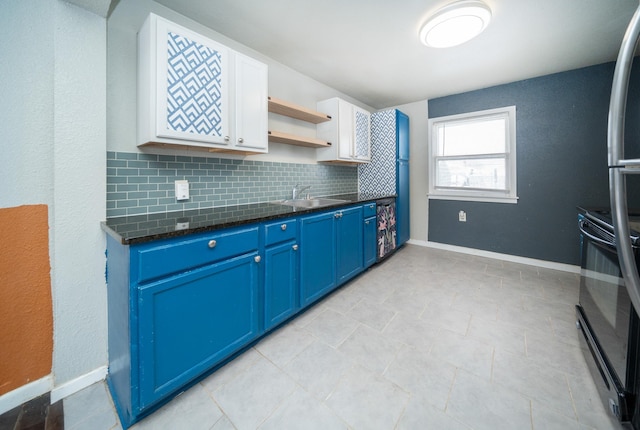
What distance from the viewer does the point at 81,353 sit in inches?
56.5

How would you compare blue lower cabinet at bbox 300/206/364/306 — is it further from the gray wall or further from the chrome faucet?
the gray wall

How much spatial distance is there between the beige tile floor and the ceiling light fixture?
2.31 meters

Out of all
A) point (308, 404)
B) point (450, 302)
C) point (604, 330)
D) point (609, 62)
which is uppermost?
point (609, 62)

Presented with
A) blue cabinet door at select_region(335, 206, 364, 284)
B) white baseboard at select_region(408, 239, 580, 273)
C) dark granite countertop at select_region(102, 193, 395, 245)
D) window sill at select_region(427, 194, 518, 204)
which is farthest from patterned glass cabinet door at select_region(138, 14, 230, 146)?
white baseboard at select_region(408, 239, 580, 273)

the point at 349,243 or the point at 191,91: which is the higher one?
the point at 191,91

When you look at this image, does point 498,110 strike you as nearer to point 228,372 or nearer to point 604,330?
point 604,330

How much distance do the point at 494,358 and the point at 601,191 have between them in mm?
2728

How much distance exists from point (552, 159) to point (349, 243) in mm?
2801

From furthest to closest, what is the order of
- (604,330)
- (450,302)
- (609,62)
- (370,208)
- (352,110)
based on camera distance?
(352,110), (370,208), (609,62), (450,302), (604,330)

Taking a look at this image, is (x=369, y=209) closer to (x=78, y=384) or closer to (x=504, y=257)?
(x=504, y=257)

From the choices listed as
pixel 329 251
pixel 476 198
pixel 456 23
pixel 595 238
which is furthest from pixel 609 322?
pixel 476 198

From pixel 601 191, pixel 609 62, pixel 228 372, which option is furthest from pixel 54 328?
pixel 609 62

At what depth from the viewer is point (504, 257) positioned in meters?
3.51

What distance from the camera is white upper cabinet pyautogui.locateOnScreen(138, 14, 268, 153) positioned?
1.51 metres
